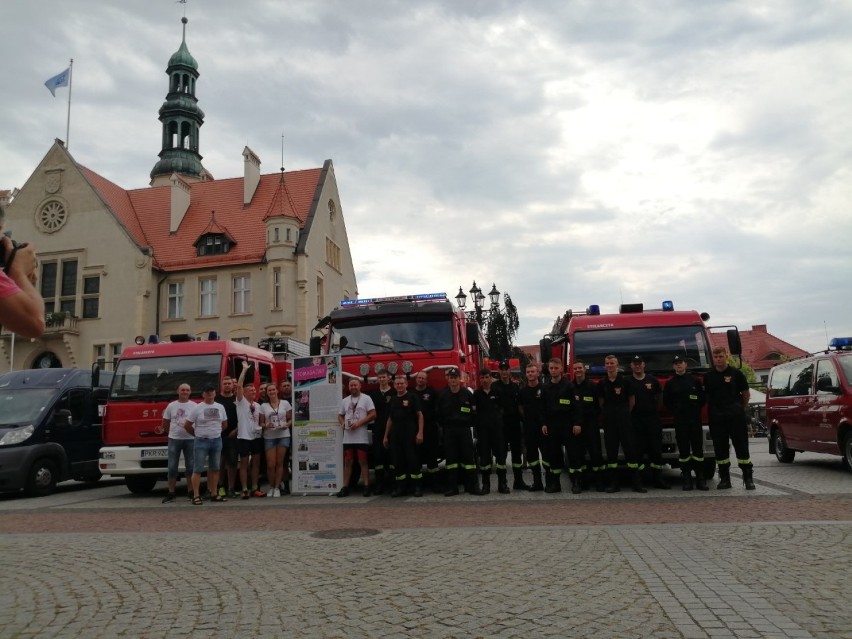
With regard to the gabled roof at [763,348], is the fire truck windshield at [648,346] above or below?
below

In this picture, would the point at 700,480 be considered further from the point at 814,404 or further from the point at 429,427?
the point at 429,427

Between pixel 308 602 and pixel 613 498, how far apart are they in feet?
21.0

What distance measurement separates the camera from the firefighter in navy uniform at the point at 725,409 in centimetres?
1050

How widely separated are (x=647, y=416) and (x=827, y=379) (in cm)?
418

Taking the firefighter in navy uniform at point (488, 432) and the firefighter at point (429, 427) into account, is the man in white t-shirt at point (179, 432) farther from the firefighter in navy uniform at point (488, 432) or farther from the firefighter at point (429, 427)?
the firefighter in navy uniform at point (488, 432)

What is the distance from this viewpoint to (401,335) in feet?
40.1

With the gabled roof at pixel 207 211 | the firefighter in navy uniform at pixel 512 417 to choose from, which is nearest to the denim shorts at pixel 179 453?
the firefighter in navy uniform at pixel 512 417

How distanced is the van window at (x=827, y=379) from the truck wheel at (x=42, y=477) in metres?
14.9

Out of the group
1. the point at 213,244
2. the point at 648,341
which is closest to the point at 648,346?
the point at 648,341

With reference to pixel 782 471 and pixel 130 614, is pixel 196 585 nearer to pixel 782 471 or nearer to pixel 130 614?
pixel 130 614

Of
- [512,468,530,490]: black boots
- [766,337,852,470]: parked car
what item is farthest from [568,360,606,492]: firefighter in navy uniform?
[766,337,852,470]: parked car

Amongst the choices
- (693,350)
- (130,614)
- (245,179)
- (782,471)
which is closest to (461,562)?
(130,614)

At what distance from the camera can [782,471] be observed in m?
13.3

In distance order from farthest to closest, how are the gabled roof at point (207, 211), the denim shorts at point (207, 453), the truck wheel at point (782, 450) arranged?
the gabled roof at point (207, 211) < the truck wheel at point (782, 450) < the denim shorts at point (207, 453)
